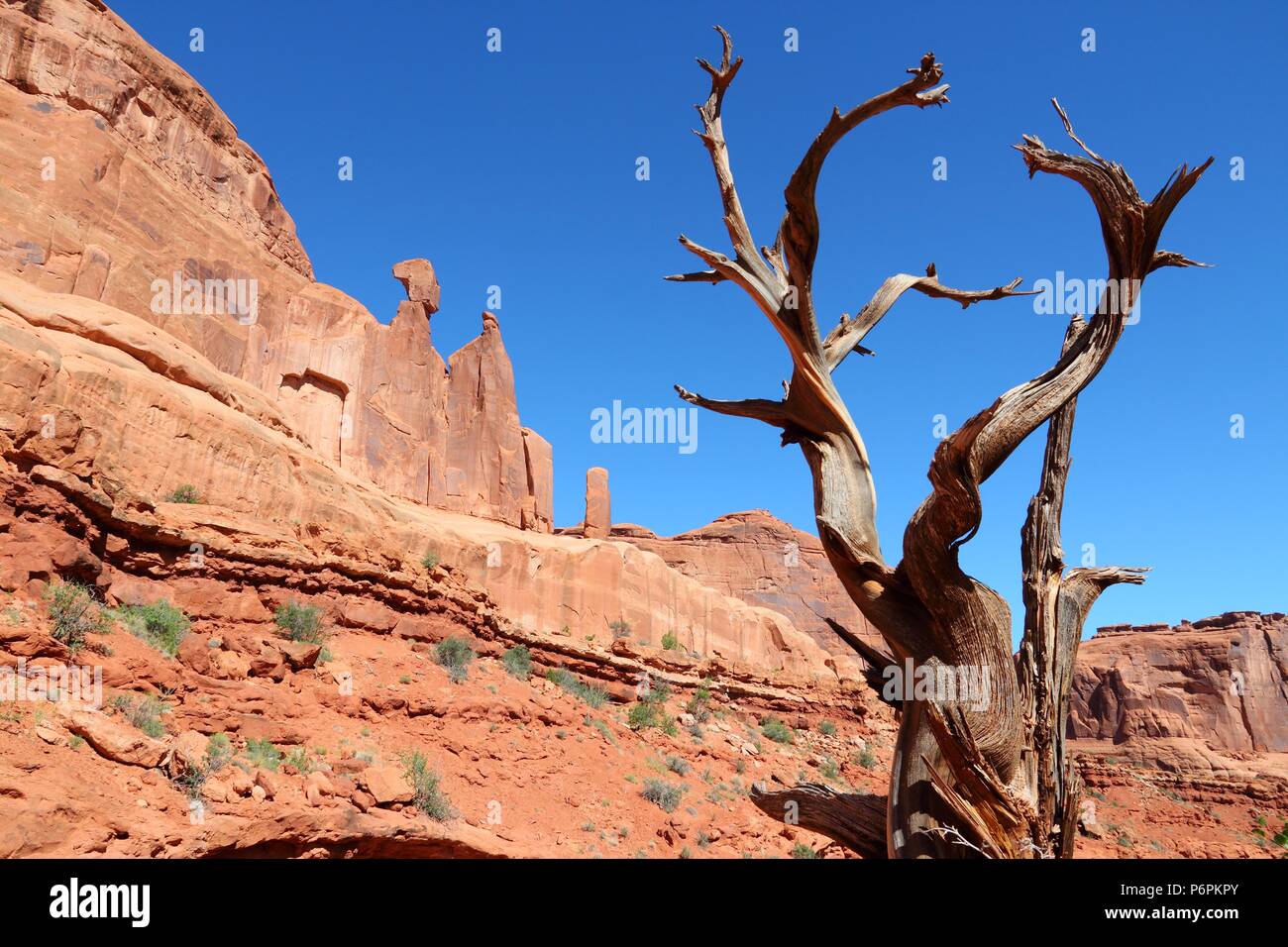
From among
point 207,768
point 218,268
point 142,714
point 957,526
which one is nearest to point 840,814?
point 957,526

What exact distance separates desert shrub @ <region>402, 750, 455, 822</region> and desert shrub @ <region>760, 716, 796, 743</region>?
62.7 feet

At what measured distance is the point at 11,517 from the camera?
10703mm

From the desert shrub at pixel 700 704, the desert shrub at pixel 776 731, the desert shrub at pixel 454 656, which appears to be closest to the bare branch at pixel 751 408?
the desert shrub at pixel 454 656

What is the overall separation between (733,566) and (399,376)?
4929cm

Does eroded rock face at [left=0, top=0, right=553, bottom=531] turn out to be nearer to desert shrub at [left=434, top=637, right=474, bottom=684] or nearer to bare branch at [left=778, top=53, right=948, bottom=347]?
desert shrub at [left=434, top=637, right=474, bottom=684]

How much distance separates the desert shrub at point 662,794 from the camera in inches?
629

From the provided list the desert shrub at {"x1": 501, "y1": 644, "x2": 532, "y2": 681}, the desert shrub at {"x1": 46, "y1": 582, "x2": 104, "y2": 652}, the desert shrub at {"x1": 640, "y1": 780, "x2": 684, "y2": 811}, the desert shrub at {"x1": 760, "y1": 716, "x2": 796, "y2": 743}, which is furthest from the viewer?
the desert shrub at {"x1": 760, "y1": 716, "x2": 796, "y2": 743}

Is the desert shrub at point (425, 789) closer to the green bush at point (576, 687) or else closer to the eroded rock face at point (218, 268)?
the green bush at point (576, 687)

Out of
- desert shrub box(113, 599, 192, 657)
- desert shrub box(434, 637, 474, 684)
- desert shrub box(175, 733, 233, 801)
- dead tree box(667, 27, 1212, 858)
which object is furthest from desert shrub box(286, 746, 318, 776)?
dead tree box(667, 27, 1212, 858)

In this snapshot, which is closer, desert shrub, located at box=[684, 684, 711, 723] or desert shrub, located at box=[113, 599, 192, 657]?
desert shrub, located at box=[113, 599, 192, 657]

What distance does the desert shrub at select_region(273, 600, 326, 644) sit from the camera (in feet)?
51.3

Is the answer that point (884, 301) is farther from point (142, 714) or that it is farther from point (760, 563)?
point (760, 563)
